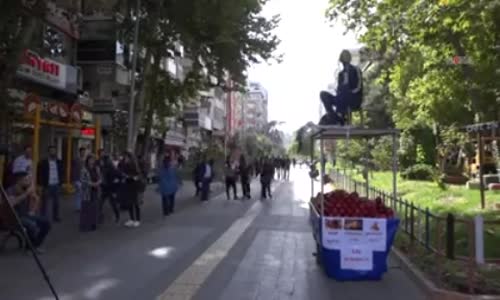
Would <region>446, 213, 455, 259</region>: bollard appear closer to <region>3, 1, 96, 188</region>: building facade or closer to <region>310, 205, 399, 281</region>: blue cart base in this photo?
<region>310, 205, 399, 281</region>: blue cart base

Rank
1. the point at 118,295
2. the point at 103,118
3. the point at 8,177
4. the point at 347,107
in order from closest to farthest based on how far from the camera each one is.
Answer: the point at 118,295 < the point at 347,107 < the point at 8,177 < the point at 103,118

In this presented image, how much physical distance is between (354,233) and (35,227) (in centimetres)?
518

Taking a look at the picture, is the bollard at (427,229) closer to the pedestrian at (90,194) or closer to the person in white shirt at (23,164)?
the pedestrian at (90,194)

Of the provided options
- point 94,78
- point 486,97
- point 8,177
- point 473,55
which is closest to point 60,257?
point 8,177

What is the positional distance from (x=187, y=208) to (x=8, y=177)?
7.28 m

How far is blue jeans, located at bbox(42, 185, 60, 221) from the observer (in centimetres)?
1533

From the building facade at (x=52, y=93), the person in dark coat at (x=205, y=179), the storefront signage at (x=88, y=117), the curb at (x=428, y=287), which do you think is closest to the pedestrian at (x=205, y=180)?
the person in dark coat at (x=205, y=179)

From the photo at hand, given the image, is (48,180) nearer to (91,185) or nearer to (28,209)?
(91,185)

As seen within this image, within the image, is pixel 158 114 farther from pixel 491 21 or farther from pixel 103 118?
pixel 491 21

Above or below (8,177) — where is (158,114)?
above

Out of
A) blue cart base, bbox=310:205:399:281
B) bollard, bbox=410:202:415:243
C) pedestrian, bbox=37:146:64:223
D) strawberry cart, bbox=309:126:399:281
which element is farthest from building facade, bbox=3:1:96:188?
blue cart base, bbox=310:205:399:281

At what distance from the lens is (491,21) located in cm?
1304

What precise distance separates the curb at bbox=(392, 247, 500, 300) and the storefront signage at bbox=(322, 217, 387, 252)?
0.59 metres

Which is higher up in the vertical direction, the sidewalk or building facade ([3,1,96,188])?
building facade ([3,1,96,188])
